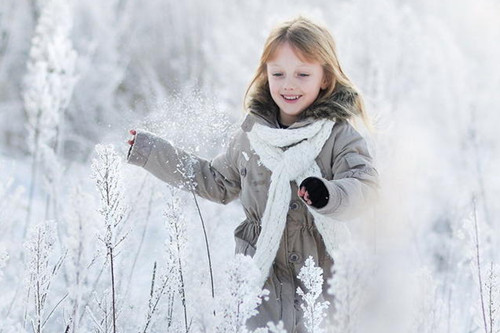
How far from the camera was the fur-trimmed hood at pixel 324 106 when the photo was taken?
203 cm

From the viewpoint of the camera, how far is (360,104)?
2.15m

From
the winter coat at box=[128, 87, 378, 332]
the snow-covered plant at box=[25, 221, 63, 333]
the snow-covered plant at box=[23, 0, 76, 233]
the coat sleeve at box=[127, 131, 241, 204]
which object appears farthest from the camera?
the snow-covered plant at box=[23, 0, 76, 233]

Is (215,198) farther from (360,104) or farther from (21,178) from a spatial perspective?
(21,178)

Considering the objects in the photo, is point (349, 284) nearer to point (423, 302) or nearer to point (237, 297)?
point (237, 297)

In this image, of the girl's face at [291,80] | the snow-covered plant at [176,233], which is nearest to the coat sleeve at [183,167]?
the girl's face at [291,80]

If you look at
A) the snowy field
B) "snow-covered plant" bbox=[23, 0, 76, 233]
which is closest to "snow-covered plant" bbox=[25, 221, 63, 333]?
the snowy field

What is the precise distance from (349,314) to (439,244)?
316 cm

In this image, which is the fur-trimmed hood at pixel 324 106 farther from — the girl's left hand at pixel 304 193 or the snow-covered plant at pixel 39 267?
the snow-covered plant at pixel 39 267

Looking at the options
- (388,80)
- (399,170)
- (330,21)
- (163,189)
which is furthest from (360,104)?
(330,21)

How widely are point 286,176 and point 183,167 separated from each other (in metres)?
0.32

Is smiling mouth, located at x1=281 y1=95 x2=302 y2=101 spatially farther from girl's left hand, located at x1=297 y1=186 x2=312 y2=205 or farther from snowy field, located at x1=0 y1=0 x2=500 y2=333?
girl's left hand, located at x1=297 y1=186 x2=312 y2=205

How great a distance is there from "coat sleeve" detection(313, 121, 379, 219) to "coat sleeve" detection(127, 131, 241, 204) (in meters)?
0.36

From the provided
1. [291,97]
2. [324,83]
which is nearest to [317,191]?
[291,97]

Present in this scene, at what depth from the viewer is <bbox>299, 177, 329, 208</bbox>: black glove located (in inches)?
64.8
